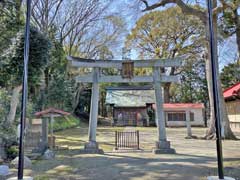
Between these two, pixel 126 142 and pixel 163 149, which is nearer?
pixel 163 149

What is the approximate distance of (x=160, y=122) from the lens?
31.6 feet

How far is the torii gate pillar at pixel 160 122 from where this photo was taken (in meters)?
9.32

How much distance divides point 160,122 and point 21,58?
5.99 metres

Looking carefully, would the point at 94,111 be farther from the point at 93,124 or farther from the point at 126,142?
the point at 126,142

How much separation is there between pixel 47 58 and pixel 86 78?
1.87m

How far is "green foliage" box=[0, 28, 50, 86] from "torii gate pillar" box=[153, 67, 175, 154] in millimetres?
4647

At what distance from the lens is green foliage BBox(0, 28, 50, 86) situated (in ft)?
31.7

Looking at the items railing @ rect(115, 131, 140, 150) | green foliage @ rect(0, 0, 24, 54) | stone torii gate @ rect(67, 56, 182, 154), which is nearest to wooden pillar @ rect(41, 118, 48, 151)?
stone torii gate @ rect(67, 56, 182, 154)

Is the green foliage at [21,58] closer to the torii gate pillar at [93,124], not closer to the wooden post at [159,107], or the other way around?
the torii gate pillar at [93,124]

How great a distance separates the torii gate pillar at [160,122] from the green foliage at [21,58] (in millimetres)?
4647

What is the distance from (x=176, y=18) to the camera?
24328 millimetres

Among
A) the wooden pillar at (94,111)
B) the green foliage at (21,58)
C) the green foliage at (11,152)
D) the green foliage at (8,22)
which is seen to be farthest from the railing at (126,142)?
the green foliage at (8,22)

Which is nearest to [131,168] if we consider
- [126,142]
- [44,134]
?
[44,134]

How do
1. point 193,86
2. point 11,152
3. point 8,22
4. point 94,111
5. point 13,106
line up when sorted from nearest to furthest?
point 11,152, point 94,111, point 13,106, point 8,22, point 193,86
